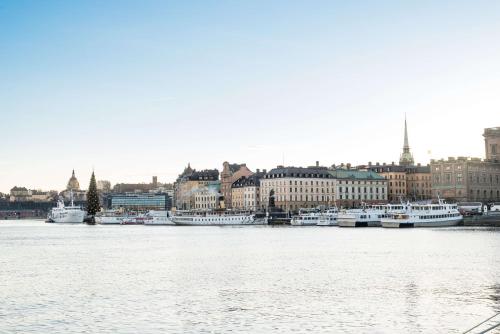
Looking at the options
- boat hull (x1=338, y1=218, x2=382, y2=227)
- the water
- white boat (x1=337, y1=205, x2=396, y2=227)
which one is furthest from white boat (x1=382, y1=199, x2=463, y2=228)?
the water

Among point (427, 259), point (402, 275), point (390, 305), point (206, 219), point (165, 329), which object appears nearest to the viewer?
point (165, 329)

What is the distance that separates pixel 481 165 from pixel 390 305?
169877mm

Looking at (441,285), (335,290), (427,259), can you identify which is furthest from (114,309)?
(427,259)

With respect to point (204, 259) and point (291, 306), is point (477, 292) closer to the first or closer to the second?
point (291, 306)

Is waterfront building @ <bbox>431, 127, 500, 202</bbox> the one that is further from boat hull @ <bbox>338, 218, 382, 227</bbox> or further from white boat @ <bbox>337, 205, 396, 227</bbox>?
boat hull @ <bbox>338, 218, 382, 227</bbox>

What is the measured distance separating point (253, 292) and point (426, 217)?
10753cm

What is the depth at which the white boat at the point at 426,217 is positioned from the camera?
144m

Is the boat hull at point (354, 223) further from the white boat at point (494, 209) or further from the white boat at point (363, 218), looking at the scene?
the white boat at point (494, 209)

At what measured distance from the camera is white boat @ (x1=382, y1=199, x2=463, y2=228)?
474 feet

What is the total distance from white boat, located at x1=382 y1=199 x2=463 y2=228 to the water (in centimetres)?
7005

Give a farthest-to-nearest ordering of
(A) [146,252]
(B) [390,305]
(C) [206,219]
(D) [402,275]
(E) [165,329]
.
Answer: (C) [206,219] < (A) [146,252] < (D) [402,275] < (B) [390,305] < (E) [165,329]

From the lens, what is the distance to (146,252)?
8125 cm

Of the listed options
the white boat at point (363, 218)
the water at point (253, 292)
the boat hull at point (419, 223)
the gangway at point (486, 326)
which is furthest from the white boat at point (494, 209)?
the gangway at point (486, 326)

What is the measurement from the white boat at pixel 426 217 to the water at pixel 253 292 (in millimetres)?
70049
